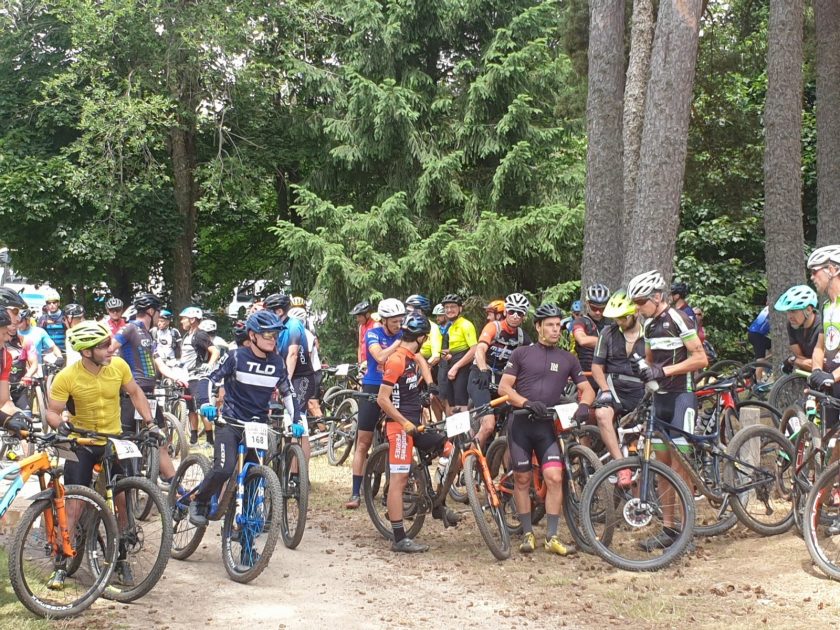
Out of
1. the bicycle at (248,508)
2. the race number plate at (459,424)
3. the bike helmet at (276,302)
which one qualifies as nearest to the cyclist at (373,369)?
the bike helmet at (276,302)

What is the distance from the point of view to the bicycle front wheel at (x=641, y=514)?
749cm

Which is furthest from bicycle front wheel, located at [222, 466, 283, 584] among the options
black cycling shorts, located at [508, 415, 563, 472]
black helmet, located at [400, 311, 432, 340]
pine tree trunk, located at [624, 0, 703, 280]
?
pine tree trunk, located at [624, 0, 703, 280]

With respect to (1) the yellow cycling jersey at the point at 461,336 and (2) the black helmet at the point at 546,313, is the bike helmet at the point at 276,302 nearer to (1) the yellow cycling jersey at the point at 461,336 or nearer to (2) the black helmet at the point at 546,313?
(1) the yellow cycling jersey at the point at 461,336

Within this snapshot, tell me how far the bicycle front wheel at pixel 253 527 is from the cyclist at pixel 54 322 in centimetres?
1093

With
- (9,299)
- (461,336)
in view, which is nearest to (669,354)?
(461,336)

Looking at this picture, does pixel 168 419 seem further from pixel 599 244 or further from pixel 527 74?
pixel 527 74

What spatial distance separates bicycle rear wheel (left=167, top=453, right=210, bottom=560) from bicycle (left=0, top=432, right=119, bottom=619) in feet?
4.32

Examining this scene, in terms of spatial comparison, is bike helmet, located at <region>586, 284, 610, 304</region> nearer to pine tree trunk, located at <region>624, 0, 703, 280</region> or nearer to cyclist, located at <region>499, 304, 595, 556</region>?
pine tree trunk, located at <region>624, 0, 703, 280</region>

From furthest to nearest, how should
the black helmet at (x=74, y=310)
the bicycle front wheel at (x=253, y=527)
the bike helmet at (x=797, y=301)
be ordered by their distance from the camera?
the black helmet at (x=74, y=310)
the bike helmet at (x=797, y=301)
the bicycle front wheel at (x=253, y=527)

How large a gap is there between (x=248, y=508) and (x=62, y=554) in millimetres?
1492

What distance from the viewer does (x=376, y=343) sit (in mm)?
10227

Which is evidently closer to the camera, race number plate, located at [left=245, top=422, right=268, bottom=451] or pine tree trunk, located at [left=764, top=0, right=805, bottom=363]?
race number plate, located at [left=245, top=422, right=268, bottom=451]

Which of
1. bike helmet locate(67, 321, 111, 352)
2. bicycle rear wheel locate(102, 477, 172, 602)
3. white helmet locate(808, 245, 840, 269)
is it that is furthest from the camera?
white helmet locate(808, 245, 840, 269)

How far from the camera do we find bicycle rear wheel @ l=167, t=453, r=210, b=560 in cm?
811
